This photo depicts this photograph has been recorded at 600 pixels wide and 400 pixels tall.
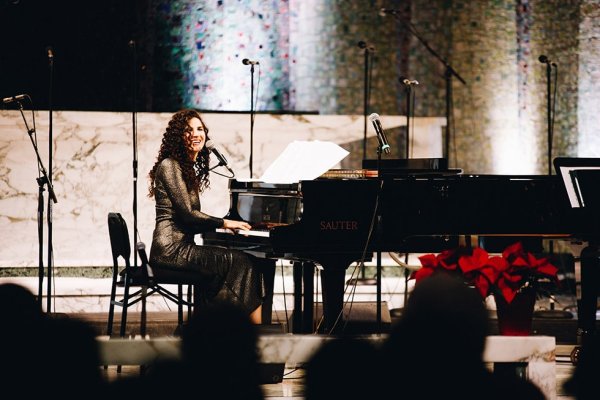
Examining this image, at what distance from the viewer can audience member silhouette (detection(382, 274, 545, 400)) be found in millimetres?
1910

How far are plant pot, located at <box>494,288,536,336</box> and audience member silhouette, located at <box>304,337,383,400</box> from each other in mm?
1919

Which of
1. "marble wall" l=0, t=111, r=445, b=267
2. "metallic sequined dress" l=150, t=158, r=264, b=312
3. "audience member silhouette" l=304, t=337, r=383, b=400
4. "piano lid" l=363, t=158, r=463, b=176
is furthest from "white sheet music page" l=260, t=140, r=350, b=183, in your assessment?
"audience member silhouette" l=304, t=337, r=383, b=400

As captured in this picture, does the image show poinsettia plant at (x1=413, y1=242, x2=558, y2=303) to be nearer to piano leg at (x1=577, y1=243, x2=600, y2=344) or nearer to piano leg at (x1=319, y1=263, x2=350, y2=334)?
piano leg at (x1=319, y1=263, x2=350, y2=334)

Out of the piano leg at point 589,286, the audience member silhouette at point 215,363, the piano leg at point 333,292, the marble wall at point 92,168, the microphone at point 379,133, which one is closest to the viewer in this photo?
the audience member silhouette at point 215,363

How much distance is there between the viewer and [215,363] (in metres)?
1.99

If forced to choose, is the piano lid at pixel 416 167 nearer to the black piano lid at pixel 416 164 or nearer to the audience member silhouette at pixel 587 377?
the black piano lid at pixel 416 164

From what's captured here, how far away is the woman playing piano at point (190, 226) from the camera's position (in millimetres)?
4645

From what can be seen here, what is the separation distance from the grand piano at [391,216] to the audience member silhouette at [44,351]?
2.43 metres

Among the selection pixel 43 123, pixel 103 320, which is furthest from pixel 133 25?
pixel 103 320

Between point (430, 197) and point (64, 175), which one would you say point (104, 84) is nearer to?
point (64, 175)

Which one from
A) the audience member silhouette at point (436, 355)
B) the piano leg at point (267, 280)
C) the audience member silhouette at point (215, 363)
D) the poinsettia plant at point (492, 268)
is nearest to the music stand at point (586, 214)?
the poinsettia plant at point (492, 268)

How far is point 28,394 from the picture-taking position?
6.23 ft

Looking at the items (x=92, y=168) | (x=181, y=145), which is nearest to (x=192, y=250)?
(x=181, y=145)

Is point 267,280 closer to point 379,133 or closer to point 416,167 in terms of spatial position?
point 416,167
